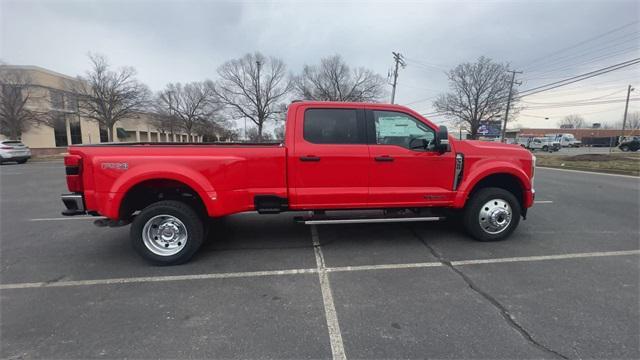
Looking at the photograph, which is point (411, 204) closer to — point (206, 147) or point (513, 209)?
point (513, 209)

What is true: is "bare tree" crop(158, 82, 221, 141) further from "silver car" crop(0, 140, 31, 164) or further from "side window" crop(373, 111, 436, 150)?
"side window" crop(373, 111, 436, 150)

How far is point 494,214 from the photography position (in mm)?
4383

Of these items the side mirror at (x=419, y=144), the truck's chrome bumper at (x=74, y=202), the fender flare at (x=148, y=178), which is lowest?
the truck's chrome bumper at (x=74, y=202)

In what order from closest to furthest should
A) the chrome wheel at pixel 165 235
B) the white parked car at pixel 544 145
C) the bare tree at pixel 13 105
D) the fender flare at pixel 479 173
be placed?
the chrome wheel at pixel 165 235, the fender flare at pixel 479 173, the bare tree at pixel 13 105, the white parked car at pixel 544 145

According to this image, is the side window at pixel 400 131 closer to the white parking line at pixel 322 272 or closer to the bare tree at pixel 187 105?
the white parking line at pixel 322 272

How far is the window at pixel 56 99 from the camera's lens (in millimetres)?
35125

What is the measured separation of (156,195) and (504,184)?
17.3 feet

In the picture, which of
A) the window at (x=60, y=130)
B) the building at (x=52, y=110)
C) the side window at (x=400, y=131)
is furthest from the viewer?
the window at (x=60, y=130)

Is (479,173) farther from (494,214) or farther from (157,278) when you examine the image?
(157,278)

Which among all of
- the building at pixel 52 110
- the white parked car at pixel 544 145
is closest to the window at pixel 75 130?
the building at pixel 52 110

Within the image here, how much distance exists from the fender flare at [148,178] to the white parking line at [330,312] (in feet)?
5.51

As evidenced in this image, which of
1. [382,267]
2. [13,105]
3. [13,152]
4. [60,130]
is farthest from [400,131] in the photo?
[60,130]

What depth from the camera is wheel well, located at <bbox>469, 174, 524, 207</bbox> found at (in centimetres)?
452

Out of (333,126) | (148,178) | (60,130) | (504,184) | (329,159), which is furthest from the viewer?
(60,130)
